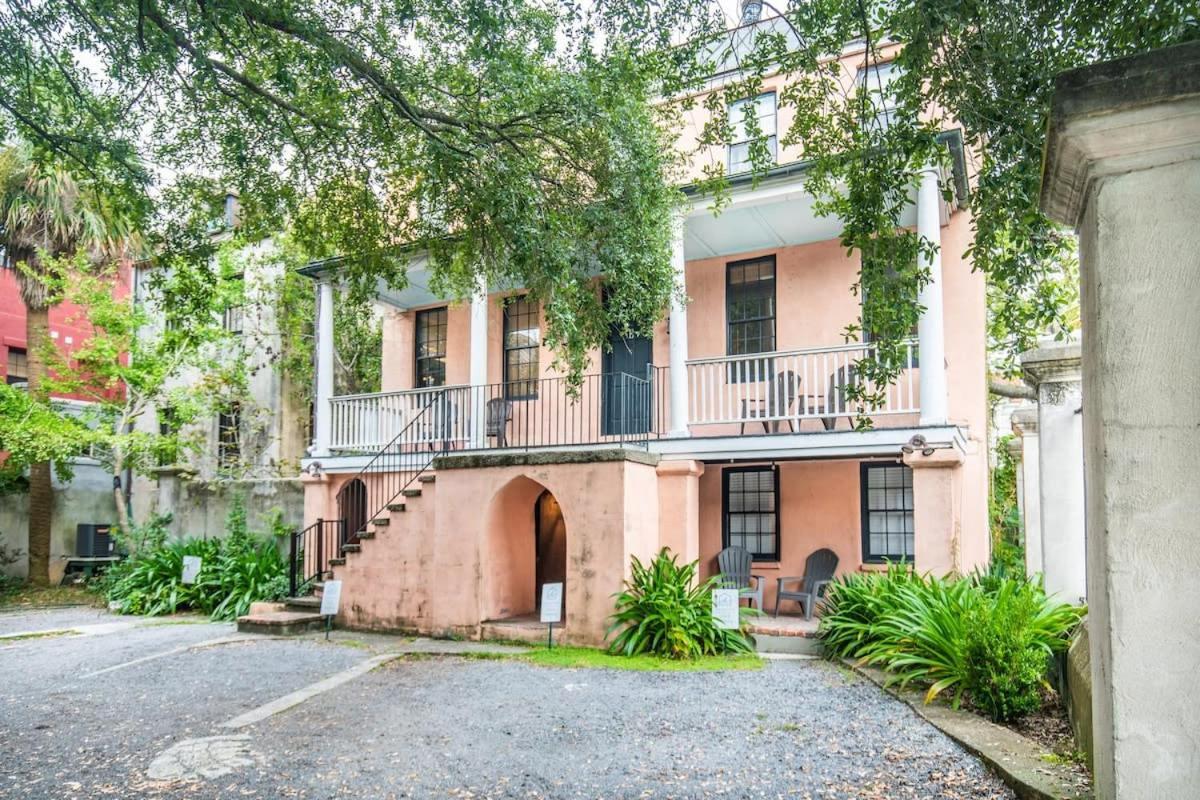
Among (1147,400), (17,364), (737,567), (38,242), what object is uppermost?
(38,242)

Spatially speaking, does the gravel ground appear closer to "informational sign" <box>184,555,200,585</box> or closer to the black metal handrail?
the black metal handrail

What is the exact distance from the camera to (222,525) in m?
17.3

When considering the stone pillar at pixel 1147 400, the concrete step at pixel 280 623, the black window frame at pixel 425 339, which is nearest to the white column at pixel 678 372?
the concrete step at pixel 280 623

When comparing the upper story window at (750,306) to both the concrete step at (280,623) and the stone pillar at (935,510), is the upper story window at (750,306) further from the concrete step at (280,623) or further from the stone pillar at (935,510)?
the concrete step at (280,623)

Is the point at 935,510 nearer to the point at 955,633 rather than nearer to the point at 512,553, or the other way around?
the point at 955,633

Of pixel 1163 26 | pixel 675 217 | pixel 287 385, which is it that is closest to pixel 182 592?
pixel 287 385

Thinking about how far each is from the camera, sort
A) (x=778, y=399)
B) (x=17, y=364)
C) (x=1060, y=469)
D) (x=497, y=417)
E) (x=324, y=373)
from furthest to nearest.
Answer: (x=17, y=364), (x=324, y=373), (x=497, y=417), (x=778, y=399), (x=1060, y=469)

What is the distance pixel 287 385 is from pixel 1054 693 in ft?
51.5

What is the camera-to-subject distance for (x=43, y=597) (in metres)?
16.1

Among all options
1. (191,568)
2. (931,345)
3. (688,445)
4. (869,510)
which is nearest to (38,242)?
(191,568)

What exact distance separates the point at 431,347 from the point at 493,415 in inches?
101

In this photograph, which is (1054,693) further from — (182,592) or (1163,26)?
(182,592)

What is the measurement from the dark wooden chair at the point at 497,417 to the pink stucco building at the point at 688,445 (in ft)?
0.18

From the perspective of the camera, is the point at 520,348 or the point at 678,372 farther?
the point at 520,348
